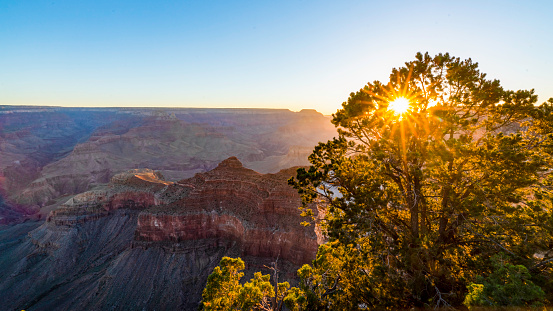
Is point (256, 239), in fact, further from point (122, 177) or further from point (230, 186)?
point (122, 177)

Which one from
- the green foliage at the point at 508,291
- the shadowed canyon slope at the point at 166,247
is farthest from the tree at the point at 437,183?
the shadowed canyon slope at the point at 166,247

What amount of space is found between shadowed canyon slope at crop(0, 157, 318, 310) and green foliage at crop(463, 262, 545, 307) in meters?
22.0

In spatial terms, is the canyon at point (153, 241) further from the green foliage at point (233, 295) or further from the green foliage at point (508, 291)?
the green foliage at point (508, 291)

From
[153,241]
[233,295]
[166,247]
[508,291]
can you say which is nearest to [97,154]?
[153,241]

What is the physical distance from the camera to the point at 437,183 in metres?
9.20

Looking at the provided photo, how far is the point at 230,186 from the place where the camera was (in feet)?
119

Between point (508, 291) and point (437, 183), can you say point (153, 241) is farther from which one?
point (508, 291)

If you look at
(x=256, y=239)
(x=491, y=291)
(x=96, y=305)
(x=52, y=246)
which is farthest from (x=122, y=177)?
(x=491, y=291)

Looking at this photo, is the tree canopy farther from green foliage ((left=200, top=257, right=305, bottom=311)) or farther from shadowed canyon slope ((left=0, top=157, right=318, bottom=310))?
shadowed canyon slope ((left=0, top=157, right=318, bottom=310))

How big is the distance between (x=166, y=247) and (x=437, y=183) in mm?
35903

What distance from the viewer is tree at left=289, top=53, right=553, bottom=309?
27.1 ft

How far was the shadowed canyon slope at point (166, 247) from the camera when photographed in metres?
29.4

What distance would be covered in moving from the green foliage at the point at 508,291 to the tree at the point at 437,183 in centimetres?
172

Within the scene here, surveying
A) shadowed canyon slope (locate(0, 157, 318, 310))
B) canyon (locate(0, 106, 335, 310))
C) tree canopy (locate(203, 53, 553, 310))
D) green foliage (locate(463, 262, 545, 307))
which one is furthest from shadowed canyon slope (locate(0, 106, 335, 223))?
green foliage (locate(463, 262, 545, 307))
